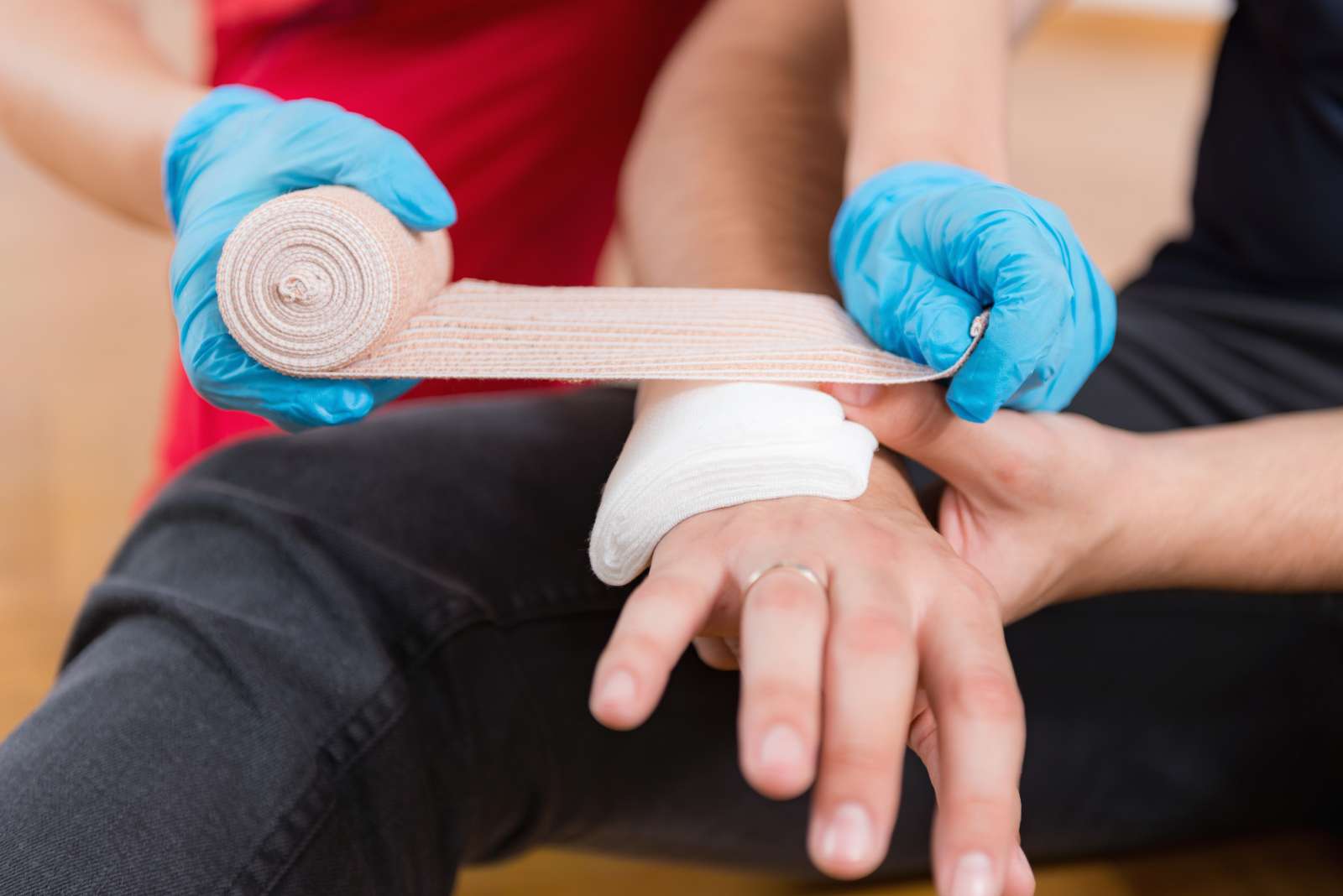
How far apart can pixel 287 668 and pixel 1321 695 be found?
69cm

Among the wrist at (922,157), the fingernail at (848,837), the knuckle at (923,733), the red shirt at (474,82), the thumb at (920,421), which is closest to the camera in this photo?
the fingernail at (848,837)

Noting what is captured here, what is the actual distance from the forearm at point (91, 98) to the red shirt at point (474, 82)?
17 cm

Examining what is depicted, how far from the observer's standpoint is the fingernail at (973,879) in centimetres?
38

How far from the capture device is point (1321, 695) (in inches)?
31.4

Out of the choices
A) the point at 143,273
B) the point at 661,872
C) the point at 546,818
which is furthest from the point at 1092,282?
the point at 143,273

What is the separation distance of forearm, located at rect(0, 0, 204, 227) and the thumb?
51 centimetres

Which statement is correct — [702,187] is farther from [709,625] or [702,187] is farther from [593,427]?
[709,625]

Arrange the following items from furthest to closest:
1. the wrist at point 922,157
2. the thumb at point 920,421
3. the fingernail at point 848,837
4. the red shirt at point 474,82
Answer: the red shirt at point 474,82 → the wrist at point 922,157 → the thumb at point 920,421 → the fingernail at point 848,837

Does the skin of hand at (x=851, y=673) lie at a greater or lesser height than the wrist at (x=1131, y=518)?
greater

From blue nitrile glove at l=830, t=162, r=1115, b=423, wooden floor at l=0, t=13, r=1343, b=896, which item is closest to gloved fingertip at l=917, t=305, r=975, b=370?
blue nitrile glove at l=830, t=162, r=1115, b=423

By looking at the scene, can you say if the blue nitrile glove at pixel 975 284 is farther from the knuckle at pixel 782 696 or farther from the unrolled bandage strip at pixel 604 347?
the knuckle at pixel 782 696

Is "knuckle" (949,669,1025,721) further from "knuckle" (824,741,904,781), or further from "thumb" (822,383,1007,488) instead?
"thumb" (822,383,1007,488)

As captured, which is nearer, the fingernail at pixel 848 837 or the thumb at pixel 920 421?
the fingernail at pixel 848 837

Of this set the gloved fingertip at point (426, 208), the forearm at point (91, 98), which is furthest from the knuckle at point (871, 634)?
the forearm at point (91, 98)
